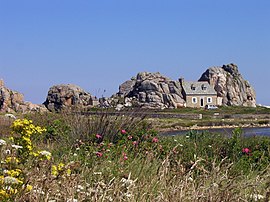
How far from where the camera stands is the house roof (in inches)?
3888

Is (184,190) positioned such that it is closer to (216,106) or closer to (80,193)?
(80,193)

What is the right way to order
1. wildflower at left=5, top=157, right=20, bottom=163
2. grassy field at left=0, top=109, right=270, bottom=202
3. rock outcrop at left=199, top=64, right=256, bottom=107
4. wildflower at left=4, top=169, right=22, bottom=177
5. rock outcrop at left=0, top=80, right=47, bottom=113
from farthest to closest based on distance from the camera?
rock outcrop at left=199, top=64, right=256, bottom=107 < rock outcrop at left=0, top=80, right=47, bottom=113 < wildflower at left=5, top=157, right=20, bottom=163 < grassy field at left=0, top=109, right=270, bottom=202 < wildflower at left=4, top=169, right=22, bottom=177

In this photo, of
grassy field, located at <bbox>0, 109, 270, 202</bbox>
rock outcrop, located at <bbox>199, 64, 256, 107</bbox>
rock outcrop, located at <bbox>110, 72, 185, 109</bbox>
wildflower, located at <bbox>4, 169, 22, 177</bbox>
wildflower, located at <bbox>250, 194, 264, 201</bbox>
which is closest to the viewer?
wildflower, located at <bbox>4, 169, 22, 177</bbox>

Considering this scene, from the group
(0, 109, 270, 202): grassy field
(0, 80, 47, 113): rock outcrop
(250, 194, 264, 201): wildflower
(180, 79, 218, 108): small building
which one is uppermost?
(180, 79, 218, 108): small building

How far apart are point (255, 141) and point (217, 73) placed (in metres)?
99.5

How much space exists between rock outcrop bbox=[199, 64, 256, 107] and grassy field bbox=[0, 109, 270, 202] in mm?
94544

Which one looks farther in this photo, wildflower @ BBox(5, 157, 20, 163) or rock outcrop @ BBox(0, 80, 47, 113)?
rock outcrop @ BBox(0, 80, 47, 113)

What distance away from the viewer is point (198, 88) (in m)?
100

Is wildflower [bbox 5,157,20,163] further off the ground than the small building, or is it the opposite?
the small building

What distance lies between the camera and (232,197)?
15.5 ft

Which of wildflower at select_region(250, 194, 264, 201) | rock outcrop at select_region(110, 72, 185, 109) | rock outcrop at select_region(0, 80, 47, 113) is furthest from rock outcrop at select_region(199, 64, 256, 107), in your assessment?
wildflower at select_region(250, 194, 264, 201)

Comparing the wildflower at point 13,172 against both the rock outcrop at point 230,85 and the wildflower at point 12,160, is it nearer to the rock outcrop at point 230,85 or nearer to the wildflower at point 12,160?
the wildflower at point 12,160

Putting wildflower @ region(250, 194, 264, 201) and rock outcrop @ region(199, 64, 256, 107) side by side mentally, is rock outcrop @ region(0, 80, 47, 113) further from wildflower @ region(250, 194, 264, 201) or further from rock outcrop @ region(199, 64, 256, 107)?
wildflower @ region(250, 194, 264, 201)

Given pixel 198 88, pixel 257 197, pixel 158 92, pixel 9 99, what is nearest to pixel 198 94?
pixel 198 88
